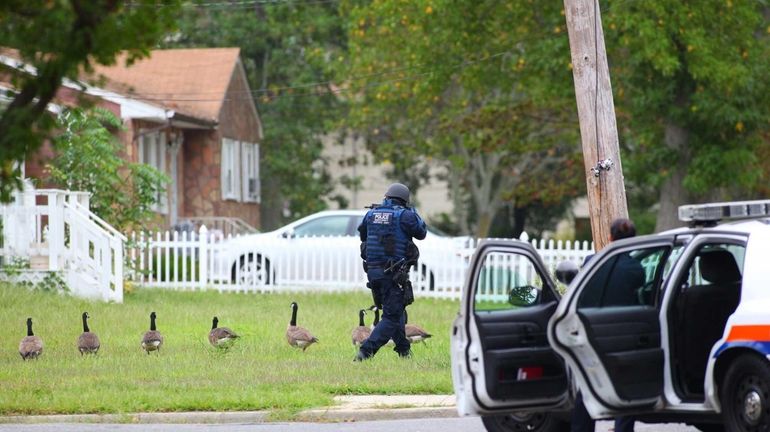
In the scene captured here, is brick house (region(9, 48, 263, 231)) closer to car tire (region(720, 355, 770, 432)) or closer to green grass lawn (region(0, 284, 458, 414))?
green grass lawn (region(0, 284, 458, 414))

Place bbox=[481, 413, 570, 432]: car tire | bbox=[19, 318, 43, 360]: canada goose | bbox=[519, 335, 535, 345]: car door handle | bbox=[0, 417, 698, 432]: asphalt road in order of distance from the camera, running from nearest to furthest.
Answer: bbox=[519, 335, 535, 345]: car door handle
bbox=[481, 413, 570, 432]: car tire
bbox=[0, 417, 698, 432]: asphalt road
bbox=[19, 318, 43, 360]: canada goose

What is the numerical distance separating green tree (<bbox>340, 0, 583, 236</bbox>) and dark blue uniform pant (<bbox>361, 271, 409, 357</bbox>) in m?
12.8

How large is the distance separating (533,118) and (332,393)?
20740 millimetres

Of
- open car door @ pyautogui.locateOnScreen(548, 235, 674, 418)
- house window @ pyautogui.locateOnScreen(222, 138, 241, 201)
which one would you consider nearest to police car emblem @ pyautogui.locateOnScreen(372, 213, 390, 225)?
open car door @ pyautogui.locateOnScreen(548, 235, 674, 418)

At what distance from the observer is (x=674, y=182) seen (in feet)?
93.7

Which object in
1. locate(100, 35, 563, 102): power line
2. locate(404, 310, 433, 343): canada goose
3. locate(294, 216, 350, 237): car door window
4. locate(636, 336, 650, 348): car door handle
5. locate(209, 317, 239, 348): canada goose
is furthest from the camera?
locate(100, 35, 563, 102): power line

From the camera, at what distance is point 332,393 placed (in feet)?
43.0

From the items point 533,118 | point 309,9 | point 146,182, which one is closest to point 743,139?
→ point 533,118

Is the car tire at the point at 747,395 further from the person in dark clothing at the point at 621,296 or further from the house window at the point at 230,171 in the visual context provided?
the house window at the point at 230,171

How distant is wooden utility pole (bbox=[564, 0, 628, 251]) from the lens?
14.5 meters

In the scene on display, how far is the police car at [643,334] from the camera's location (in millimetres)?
9055

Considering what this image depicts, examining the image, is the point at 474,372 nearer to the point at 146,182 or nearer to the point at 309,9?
the point at 146,182

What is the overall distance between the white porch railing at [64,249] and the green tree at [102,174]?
4.57 ft

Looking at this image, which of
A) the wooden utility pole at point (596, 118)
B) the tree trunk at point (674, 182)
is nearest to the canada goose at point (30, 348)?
the wooden utility pole at point (596, 118)
